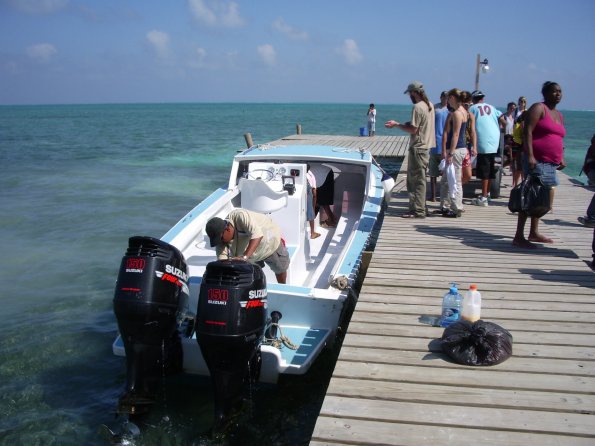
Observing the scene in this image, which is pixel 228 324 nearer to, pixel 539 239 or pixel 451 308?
pixel 451 308

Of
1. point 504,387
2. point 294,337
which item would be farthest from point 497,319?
point 294,337

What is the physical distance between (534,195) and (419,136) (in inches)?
70.5

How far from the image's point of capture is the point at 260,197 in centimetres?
694

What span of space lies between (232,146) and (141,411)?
27.6 m

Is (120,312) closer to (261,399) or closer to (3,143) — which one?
(261,399)

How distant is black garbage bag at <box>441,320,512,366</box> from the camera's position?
321 cm

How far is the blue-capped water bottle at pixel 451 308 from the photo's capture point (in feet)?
12.2

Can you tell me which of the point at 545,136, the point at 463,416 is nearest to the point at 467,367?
the point at 463,416

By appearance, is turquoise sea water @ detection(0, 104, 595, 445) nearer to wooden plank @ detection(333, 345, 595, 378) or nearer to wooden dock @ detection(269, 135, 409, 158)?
wooden plank @ detection(333, 345, 595, 378)

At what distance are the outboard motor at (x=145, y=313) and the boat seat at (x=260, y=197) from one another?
278cm

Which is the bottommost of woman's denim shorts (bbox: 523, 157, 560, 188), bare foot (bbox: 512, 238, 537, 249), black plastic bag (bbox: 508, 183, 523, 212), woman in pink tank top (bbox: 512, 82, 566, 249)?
bare foot (bbox: 512, 238, 537, 249)

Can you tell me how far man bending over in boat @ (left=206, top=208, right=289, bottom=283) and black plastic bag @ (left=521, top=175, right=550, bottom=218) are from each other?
89.7 inches

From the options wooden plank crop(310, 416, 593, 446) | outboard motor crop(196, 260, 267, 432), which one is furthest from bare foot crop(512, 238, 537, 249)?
wooden plank crop(310, 416, 593, 446)

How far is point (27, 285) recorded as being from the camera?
8.28 m
